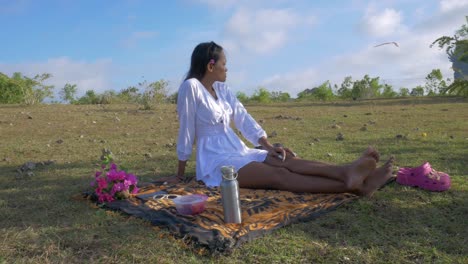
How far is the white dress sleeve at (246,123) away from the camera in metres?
4.85

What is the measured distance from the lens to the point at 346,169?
12.8 ft

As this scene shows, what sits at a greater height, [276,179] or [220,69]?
[220,69]

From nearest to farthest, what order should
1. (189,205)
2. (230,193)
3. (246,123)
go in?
(230,193) < (189,205) < (246,123)

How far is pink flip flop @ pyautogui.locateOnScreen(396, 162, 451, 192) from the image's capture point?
4270 millimetres

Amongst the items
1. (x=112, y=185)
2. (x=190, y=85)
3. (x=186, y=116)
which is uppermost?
(x=190, y=85)

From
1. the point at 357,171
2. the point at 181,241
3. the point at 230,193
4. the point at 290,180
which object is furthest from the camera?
the point at 290,180

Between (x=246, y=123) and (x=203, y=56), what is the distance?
2.93 feet

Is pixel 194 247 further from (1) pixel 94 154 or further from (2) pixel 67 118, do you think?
(2) pixel 67 118

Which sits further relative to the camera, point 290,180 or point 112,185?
point 290,180

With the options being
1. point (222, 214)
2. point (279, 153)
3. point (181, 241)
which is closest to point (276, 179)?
point (279, 153)

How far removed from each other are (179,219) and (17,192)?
2.20 metres

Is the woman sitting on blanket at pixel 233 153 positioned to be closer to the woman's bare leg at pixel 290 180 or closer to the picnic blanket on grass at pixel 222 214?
the woman's bare leg at pixel 290 180

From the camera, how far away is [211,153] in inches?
176

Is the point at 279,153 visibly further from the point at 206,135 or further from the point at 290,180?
the point at 206,135
